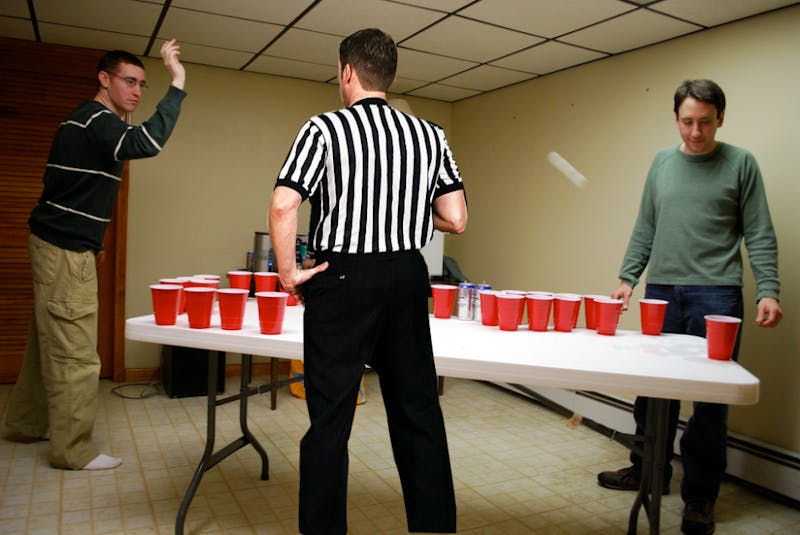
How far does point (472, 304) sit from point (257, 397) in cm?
219

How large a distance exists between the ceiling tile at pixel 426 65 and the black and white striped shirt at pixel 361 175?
2413mm

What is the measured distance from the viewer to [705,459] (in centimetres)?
246

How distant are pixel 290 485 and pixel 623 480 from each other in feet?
4.76

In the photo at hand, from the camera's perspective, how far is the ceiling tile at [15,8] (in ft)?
10.6

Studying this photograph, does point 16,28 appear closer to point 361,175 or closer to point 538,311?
point 361,175

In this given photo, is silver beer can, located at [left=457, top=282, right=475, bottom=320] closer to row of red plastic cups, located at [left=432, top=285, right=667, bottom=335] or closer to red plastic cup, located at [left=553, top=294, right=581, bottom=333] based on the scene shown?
row of red plastic cups, located at [left=432, top=285, right=667, bottom=335]

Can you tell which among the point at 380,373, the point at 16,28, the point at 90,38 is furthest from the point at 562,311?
the point at 16,28

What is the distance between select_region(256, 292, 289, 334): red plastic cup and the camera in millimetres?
1851

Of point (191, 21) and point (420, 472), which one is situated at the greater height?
point (191, 21)

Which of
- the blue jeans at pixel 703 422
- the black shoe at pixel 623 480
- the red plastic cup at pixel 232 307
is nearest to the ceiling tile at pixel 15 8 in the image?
the red plastic cup at pixel 232 307

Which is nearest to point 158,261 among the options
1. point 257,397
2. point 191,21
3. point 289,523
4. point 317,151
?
point 257,397

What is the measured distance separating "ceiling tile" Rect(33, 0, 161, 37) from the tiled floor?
220 centimetres

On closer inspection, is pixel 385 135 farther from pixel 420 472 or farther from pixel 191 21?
pixel 191 21

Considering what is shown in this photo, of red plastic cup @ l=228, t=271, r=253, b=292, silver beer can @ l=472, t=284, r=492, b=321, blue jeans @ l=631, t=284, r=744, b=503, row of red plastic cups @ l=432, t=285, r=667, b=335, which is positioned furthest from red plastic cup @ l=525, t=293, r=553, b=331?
red plastic cup @ l=228, t=271, r=253, b=292
